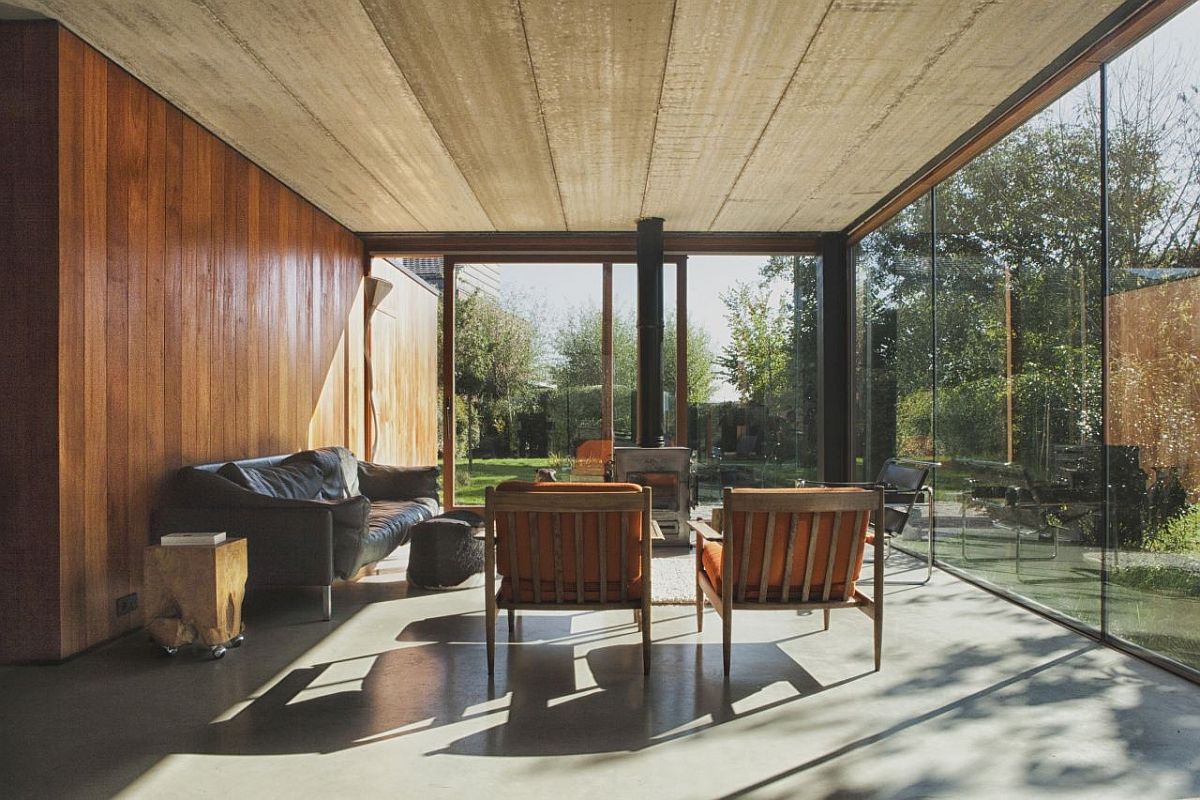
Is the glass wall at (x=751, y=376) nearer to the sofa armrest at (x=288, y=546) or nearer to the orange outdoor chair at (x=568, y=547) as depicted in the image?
the sofa armrest at (x=288, y=546)

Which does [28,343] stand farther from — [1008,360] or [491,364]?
[1008,360]

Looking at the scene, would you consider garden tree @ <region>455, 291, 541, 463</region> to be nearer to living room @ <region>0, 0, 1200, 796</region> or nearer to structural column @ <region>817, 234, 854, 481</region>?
living room @ <region>0, 0, 1200, 796</region>

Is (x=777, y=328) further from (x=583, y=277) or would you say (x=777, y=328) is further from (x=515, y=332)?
(x=515, y=332)

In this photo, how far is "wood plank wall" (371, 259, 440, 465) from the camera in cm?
890

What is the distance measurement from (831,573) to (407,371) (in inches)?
263

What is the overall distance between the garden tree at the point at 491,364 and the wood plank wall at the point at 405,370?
455 mm

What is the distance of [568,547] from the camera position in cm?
381

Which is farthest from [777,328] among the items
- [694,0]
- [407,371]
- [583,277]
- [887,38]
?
[694,0]

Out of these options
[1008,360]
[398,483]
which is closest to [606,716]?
[1008,360]

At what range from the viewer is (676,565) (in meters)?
6.43

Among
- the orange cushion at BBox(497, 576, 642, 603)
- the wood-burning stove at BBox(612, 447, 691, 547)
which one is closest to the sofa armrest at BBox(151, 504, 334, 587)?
the orange cushion at BBox(497, 576, 642, 603)

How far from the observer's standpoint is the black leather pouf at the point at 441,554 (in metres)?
5.60

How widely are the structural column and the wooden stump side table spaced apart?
20.0 feet

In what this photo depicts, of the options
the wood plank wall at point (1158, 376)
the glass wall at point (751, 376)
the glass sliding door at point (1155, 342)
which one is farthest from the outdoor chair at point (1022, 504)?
the glass wall at point (751, 376)
